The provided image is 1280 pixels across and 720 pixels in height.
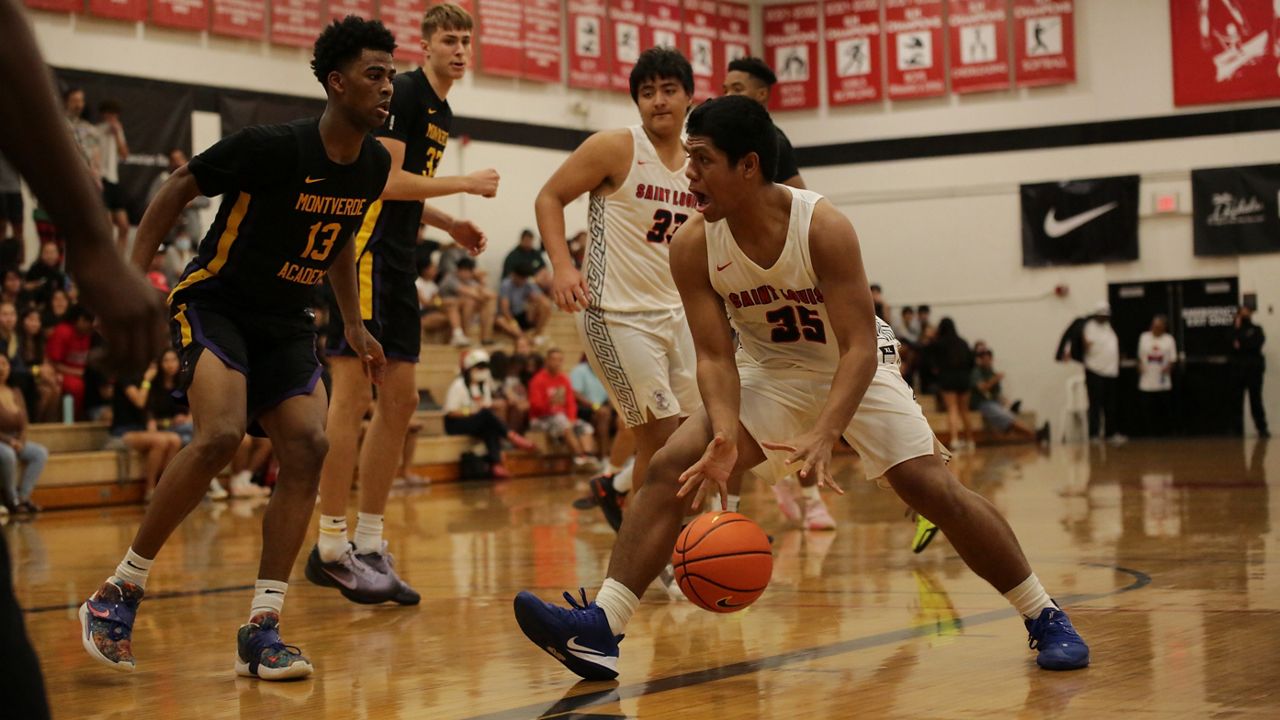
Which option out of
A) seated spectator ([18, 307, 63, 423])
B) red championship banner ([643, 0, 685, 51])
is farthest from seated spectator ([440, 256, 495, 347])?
red championship banner ([643, 0, 685, 51])

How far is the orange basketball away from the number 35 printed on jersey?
201cm

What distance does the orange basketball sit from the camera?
3.96 metres

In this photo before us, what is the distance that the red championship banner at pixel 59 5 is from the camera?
16.1 metres

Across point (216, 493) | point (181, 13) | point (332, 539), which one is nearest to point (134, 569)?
point (332, 539)

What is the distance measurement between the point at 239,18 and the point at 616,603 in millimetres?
15612

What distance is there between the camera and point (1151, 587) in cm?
537

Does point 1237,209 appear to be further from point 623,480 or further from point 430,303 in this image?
point 623,480

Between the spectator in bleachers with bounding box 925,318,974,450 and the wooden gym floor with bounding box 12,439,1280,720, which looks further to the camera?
the spectator in bleachers with bounding box 925,318,974,450

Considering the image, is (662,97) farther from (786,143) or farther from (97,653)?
(97,653)

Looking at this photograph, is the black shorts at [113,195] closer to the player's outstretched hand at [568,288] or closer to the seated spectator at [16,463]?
the seated spectator at [16,463]

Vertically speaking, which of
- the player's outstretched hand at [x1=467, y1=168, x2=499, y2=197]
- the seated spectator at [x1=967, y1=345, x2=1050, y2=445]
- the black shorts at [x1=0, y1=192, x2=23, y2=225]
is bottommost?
the seated spectator at [x1=967, y1=345, x2=1050, y2=445]

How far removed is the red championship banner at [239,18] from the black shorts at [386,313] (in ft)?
43.2

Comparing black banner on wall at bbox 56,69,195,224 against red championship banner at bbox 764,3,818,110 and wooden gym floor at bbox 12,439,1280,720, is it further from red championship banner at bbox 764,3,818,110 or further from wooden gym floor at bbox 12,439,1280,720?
red championship banner at bbox 764,3,818,110

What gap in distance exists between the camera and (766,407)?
4238 mm
